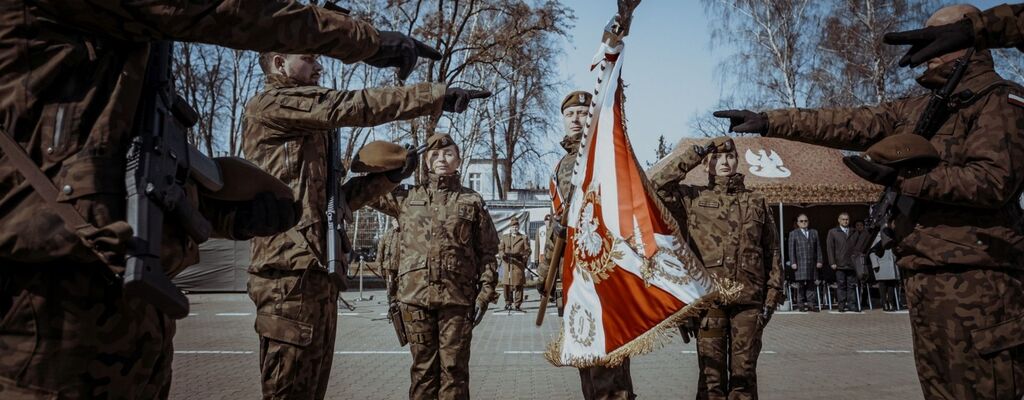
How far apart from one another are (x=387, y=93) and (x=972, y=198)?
2.46 metres

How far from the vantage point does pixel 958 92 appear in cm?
339

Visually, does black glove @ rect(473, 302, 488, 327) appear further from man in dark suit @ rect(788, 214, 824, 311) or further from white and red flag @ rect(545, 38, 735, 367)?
man in dark suit @ rect(788, 214, 824, 311)

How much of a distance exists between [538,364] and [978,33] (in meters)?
6.27

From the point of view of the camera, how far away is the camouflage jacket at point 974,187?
3166mm

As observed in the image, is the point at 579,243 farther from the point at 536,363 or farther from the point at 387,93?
the point at 536,363

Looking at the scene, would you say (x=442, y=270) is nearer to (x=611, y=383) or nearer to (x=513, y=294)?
(x=611, y=383)

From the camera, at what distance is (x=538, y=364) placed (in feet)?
28.2

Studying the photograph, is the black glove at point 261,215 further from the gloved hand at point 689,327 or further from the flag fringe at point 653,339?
the gloved hand at point 689,327

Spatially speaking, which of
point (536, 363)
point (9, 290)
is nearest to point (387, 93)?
point (9, 290)

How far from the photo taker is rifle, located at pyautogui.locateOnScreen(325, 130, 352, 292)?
369cm

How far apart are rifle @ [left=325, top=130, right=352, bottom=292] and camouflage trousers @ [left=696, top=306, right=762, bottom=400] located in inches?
112

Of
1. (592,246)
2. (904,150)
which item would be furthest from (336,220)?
(904,150)

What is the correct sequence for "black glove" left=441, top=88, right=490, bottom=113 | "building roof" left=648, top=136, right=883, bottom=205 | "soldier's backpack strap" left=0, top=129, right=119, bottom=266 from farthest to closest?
"building roof" left=648, top=136, right=883, bottom=205 → "black glove" left=441, top=88, right=490, bottom=113 → "soldier's backpack strap" left=0, top=129, right=119, bottom=266

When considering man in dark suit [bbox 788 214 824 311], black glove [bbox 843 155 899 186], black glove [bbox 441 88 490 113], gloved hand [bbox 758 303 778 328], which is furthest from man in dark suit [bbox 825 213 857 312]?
black glove [bbox 441 88 490 113]
